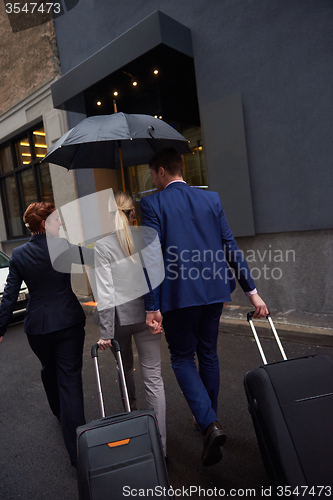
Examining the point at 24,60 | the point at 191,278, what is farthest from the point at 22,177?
the point at 191,278

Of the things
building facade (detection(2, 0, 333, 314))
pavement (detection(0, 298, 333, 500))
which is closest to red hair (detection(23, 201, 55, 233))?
pavement (detection(0, 298, 333, 500))

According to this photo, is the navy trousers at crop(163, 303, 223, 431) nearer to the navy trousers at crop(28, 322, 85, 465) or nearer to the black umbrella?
the navy trousers at crop(28, 322, 85, 465)

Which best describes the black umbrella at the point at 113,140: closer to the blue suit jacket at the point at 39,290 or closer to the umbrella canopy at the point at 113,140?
the umbrella canopy at the point at 113,140

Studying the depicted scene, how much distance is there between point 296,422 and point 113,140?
2.76 metres

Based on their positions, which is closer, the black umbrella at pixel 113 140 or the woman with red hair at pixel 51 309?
the woman with red hair at pixel 51 309

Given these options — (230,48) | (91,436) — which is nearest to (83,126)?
(91,436)

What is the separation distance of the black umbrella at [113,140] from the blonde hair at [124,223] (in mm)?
722

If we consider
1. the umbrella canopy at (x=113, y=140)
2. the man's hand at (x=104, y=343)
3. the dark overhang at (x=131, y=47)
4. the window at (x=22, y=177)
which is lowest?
the man's hand at (x=104, y=343)

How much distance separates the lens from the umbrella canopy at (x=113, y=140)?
10.0 feet

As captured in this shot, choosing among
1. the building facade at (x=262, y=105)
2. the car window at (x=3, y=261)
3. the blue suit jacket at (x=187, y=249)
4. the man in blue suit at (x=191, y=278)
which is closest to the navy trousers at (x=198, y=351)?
the man in blue suit at (x=191, y=278)

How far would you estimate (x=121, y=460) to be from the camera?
170 centimetres

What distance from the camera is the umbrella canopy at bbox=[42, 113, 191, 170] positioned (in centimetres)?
306

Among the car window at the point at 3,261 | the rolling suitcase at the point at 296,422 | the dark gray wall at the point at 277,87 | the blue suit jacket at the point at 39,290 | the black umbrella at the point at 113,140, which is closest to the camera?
the rolling suitcase at the point at 296,422

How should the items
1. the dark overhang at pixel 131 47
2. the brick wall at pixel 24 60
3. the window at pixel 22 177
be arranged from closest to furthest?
the dark overhang at pixel 131 47 → the brick wall at pixel 24 60 → the window at pixel 22 177
